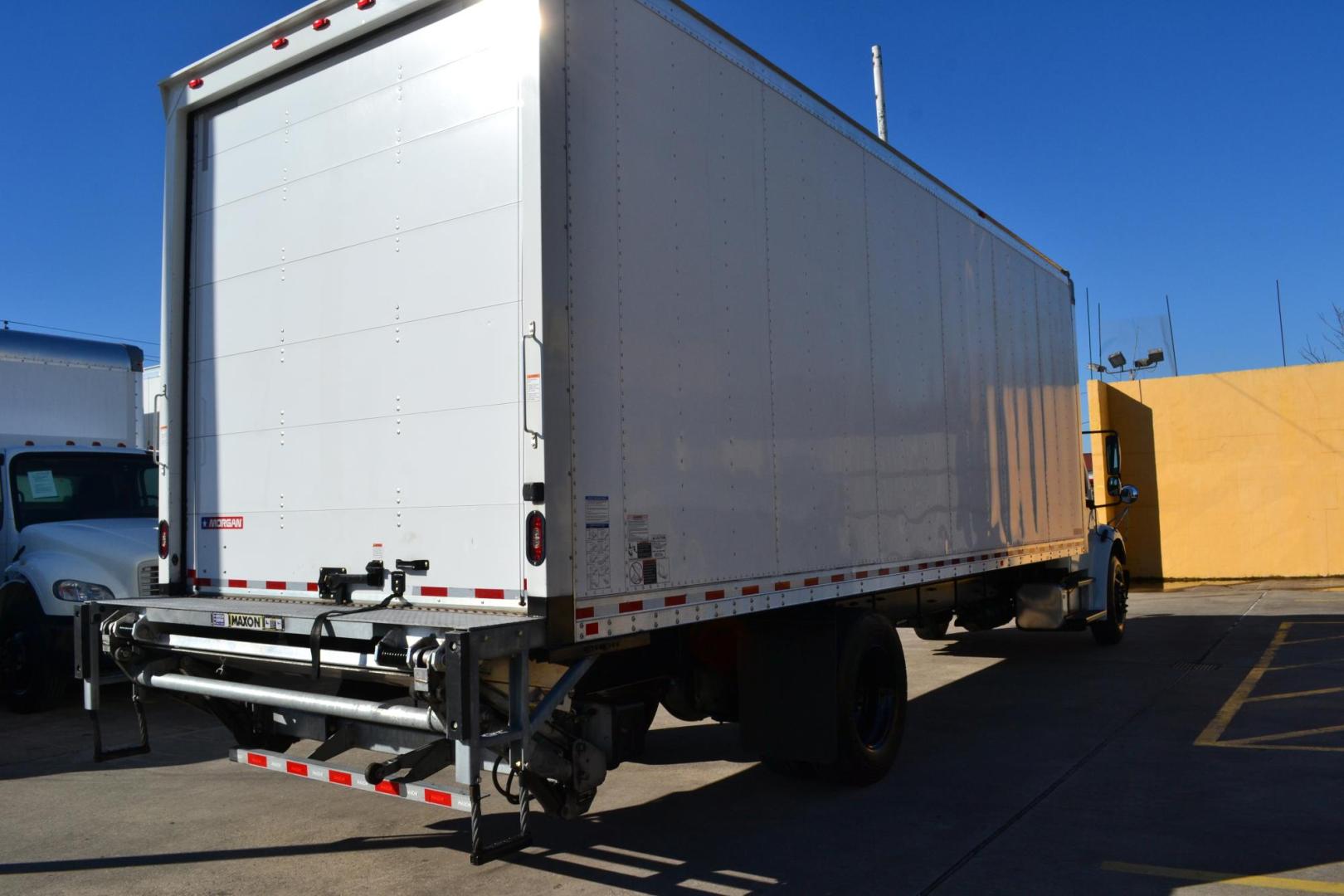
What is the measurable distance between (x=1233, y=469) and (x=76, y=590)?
69.0 feet

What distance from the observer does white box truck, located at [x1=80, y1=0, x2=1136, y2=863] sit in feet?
14.5

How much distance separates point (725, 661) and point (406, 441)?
94.3 inches

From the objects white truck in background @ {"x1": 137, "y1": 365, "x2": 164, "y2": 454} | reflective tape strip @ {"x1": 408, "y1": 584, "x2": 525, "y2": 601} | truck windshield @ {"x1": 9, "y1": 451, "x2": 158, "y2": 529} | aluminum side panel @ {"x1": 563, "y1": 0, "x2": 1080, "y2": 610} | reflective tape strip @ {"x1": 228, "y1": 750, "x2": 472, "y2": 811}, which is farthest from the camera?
white truck in background @ {"x1": 137, "y1": 365, "x2": 164, "y2": 454}

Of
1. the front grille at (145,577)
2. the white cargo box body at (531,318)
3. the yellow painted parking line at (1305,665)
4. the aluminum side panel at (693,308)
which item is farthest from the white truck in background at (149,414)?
the yellow painted parking line at (1305,665)

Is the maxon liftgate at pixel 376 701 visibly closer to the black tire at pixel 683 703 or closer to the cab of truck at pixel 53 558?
the black tire at pixel 683 703

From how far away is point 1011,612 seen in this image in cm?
1139

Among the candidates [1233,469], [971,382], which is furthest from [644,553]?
[1233,469]

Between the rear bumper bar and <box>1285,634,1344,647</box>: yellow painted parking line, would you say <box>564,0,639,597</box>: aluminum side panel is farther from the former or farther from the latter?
<box>1285,634,1344,647</box>: yellow painted parking line

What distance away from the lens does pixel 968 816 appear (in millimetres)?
5910

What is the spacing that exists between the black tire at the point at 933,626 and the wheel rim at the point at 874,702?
120 inches

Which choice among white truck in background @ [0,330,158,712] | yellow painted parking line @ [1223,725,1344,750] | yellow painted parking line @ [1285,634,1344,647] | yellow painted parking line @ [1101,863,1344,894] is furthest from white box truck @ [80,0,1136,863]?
yellow painted parking line @ [1285,634,1344,647]

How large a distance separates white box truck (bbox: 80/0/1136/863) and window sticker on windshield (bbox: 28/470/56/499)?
524 centimetres

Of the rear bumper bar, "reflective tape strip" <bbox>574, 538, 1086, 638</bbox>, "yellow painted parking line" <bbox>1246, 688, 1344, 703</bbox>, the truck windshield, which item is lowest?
"yellow painted parking line" <bbox>1246, 688, 1344, 703</bbox>

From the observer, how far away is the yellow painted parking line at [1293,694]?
921 cm
